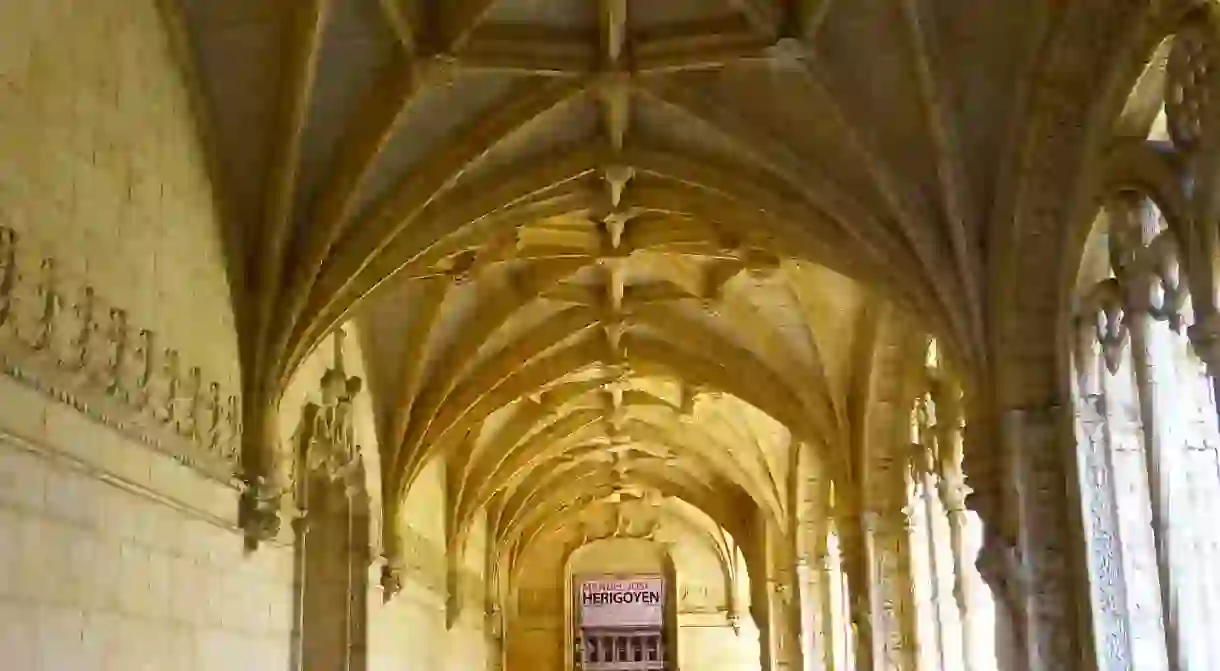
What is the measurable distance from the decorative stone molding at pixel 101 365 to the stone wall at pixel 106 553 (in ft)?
0.26

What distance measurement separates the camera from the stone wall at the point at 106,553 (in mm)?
4801

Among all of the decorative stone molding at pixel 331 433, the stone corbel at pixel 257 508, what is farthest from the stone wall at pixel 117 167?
the decorative stone molding at pixel 331 433

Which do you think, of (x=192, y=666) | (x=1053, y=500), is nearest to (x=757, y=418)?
(x=1053, y=500)

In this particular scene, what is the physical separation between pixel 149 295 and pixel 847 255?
4.39m

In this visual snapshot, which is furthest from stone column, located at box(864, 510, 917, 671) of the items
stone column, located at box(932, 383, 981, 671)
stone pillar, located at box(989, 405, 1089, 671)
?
stone pillar, located at box(989, 405, 1089, 671)

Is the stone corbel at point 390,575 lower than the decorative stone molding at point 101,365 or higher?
lower

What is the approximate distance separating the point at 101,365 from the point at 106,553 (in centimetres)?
79

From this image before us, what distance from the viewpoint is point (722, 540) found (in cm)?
2244

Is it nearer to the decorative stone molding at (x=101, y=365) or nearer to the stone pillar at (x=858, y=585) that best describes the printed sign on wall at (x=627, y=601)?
the stone pillar at (x=858, y=585)

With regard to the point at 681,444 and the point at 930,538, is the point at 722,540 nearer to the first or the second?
the point at 681,444

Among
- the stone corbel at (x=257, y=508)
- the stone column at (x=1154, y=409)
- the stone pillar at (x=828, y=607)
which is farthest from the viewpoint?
the stone pillar at (x=828, y=607)

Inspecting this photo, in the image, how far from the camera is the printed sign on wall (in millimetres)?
22953

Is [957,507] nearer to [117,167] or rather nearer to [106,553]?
[106,553]

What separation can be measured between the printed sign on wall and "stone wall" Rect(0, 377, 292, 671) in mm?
15700
